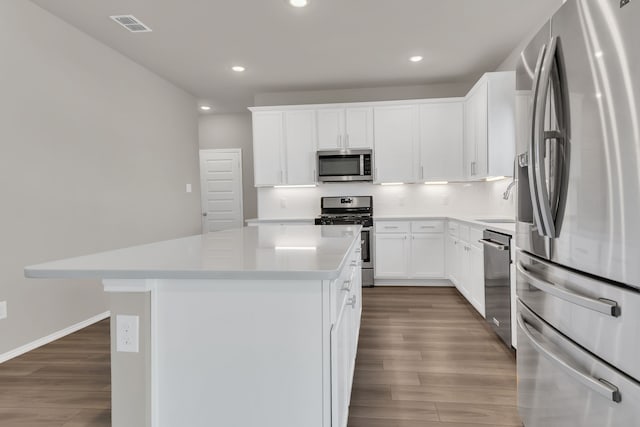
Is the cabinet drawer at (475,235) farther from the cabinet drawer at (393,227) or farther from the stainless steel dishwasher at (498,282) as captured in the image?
the cabinet drawer at (393,227)

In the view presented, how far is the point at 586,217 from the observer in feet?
3.73

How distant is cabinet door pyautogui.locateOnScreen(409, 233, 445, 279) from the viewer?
15.6 ft

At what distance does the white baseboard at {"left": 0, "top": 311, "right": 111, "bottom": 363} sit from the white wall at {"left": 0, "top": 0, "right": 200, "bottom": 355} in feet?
0.14

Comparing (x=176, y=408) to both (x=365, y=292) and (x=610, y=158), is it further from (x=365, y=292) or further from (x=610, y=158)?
(x=365, y=292)

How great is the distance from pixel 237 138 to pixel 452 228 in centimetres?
430

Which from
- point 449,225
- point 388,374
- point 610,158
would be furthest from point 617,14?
point 449,225

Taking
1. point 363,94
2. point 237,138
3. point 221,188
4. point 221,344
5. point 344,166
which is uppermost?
point 363,94

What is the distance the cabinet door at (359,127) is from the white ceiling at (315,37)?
16.5 inches

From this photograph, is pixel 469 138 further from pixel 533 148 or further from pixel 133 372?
pixel 133 372

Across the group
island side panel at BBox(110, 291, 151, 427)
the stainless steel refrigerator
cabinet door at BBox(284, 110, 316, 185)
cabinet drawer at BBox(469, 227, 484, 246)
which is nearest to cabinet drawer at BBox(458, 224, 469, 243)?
cabinet drawer at BBox(469, 227, 484, 246)

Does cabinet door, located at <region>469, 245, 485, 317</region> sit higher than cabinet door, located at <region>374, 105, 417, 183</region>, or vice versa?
cabinet door, located at <region>374, 105, 417, 183</region>

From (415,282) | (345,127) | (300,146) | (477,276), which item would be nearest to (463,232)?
(477,276)

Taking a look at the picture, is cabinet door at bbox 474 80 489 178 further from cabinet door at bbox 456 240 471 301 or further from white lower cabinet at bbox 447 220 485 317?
cabinet door at bbox 456 240 471 301

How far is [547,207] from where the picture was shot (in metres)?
1.28
